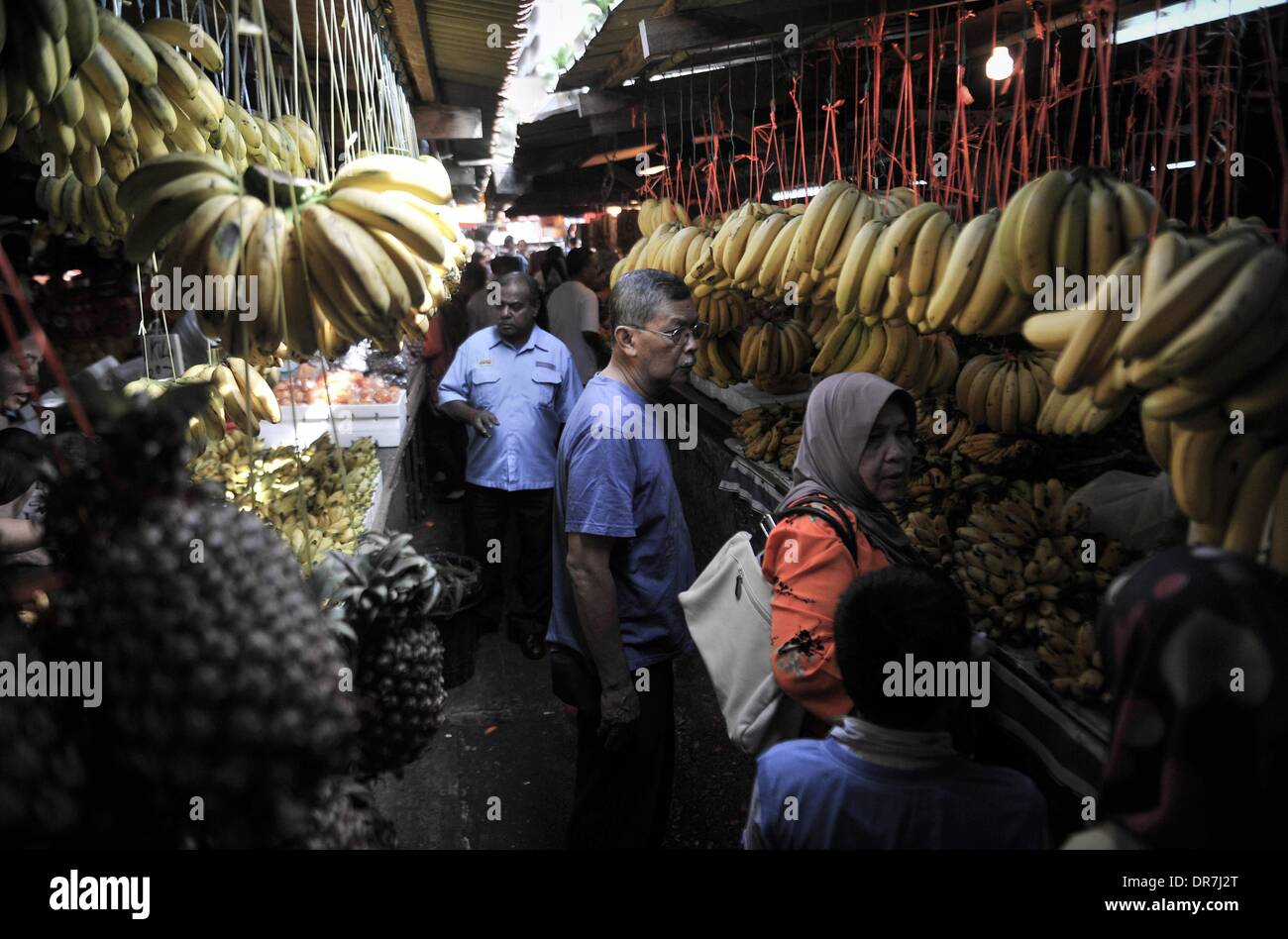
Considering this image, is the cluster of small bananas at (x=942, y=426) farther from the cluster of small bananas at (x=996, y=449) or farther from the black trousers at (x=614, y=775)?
the black trousers at (x=614, y=775)

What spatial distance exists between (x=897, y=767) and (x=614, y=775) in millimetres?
1578

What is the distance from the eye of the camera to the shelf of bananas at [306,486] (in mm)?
3471

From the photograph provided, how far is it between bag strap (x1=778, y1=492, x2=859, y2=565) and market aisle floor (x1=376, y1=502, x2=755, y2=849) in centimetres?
157

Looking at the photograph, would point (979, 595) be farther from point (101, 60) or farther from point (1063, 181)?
point (101, 60)

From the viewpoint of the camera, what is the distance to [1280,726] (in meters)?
1.11

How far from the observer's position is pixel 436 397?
8.43 m

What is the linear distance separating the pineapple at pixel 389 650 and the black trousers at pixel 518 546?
149 inches

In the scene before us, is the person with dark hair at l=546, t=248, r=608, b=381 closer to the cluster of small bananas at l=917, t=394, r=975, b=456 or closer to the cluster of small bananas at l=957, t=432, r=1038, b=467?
the cluster of small bananas at l=917, t=394, r=975, b=456

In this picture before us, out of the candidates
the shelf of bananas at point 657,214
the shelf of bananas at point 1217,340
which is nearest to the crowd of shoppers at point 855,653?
the shelf of bananas at point 1217,340

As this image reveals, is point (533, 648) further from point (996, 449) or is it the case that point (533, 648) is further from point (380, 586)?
point (380, 586)

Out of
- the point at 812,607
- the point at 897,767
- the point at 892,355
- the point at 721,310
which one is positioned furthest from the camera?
the point at 721,310

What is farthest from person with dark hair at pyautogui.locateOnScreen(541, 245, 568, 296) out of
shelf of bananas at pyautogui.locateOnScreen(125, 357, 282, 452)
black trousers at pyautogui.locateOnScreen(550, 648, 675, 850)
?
black trousers at pyautogui.locateOnScreen(550, 648, 675, 850)
